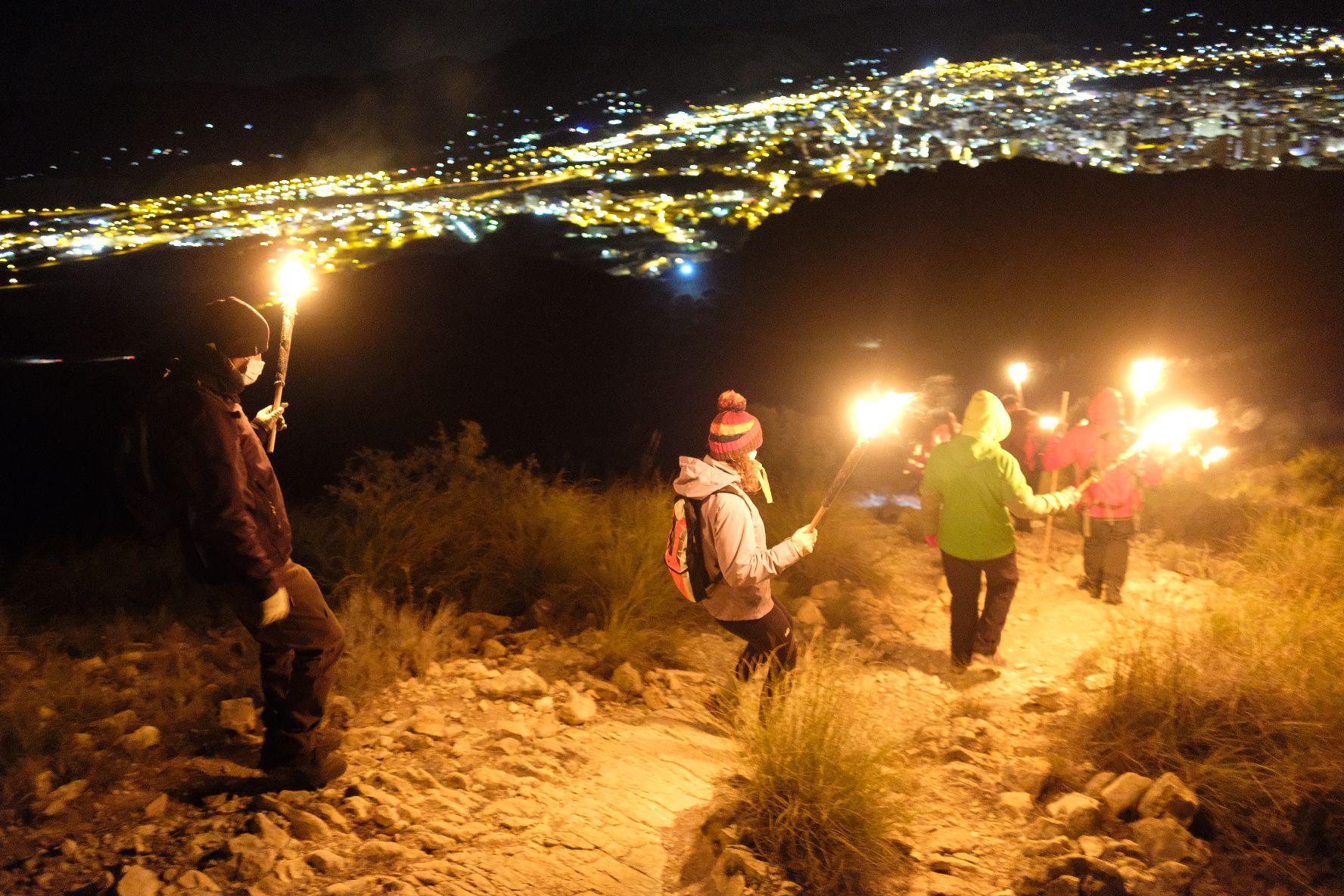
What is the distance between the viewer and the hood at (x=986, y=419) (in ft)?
18.1

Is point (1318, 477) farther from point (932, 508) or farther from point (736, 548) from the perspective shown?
point (736, 548)

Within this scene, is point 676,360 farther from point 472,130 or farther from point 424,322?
point 472,130

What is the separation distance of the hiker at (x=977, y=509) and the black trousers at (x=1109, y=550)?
157 centimetres

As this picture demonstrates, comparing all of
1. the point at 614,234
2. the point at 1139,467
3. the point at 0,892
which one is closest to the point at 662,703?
the point at 0,892

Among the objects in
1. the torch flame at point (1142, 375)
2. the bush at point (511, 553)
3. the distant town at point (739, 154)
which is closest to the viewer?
the bush at point (511, 553)

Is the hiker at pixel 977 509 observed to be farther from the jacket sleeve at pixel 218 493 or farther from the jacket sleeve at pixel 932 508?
the jacket sleeve at pixel 218 493

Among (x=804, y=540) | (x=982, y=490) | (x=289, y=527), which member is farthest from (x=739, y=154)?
(x=289, y=527)

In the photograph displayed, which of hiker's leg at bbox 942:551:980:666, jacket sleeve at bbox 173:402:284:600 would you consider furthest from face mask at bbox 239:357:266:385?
hiker's leg at bbox 942:551:980:666

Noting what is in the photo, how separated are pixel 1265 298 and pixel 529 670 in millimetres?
20098

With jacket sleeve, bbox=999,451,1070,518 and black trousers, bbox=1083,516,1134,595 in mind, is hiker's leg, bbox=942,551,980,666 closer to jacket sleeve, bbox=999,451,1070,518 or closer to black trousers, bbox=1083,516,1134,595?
jacket sleeve, bbox=999,451,1070,518

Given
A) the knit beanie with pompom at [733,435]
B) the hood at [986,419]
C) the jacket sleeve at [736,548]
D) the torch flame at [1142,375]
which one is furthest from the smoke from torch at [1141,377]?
the jacket sleeve at [736,548]

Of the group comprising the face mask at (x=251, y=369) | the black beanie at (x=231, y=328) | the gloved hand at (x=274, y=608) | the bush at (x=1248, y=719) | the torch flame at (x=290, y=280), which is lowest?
the bush at (x=1248, y=719)

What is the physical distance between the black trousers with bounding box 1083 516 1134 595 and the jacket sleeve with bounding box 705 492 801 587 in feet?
12.8

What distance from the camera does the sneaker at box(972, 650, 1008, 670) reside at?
5.84 m
